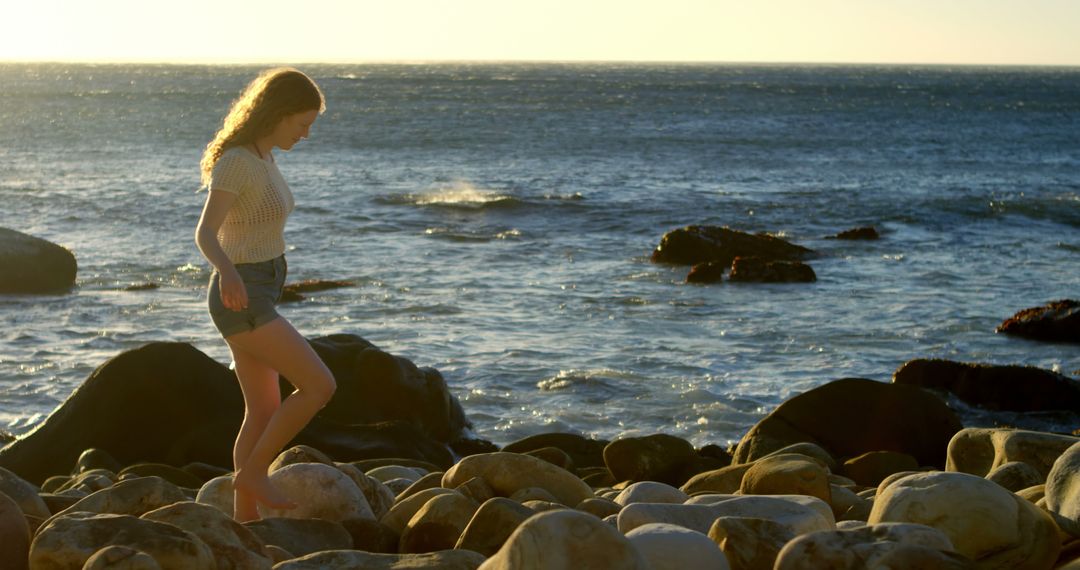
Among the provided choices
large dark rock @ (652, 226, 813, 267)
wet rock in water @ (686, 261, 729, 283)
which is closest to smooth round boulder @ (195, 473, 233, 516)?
wet rock in water @ (686, 261, 729, 283)

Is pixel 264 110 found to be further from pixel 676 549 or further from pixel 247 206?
pixel 676 549

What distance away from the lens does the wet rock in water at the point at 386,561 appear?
148 inches

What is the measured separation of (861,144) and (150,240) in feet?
105

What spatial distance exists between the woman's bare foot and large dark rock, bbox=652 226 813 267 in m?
13.3

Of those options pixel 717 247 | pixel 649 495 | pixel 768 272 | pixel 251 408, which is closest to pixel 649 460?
pixel 649 495

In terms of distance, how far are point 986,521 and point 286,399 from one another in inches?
88.6

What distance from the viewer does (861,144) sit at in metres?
46.9

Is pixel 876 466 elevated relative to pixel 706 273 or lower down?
elevated

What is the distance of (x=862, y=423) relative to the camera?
8383 mm

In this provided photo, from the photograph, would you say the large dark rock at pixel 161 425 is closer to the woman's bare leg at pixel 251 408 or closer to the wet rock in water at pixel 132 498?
the wet rock in water at pixel 132 498

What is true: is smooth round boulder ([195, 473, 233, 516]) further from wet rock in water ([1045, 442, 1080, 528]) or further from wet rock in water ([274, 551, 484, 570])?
wet rock in water ([1045, 442, 1080, 528])

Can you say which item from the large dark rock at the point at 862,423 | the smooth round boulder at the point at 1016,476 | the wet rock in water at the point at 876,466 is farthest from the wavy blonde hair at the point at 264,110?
the large dark rock at the point at 862,423

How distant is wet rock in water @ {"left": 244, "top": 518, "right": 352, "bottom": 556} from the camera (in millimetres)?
4301

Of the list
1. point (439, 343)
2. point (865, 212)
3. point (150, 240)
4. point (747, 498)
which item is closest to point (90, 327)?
point (439, 343)
